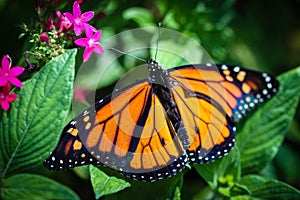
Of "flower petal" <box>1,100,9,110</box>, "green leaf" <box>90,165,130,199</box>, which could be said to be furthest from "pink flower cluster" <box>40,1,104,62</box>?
"green leaf" <box>90,165,130,199</box>

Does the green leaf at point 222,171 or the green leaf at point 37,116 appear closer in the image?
the green leaf at point 37,116

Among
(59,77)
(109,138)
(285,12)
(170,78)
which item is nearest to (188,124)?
(170,78)

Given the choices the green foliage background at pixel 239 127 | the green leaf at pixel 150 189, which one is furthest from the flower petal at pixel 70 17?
the green leaf at pixel 150 189

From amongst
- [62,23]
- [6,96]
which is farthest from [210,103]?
[6,96]

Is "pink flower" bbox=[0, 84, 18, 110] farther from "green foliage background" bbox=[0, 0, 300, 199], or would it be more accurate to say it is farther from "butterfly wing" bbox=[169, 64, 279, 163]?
"butterfly wing" bbox=[169, 64, 279, 163]

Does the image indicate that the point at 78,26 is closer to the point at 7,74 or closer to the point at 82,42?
the point at 82,42

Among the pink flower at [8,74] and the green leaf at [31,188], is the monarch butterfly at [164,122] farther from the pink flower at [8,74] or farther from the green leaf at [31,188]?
the pink flower at [8,74]

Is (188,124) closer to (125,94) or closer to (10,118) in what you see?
(125,94)

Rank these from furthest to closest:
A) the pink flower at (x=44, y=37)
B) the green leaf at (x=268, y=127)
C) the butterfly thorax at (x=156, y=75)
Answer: the green leaf at (x=268, y=127) < the butterfly thorax at (x=156, y=75) < the pink flower at (x=44, y=37)
